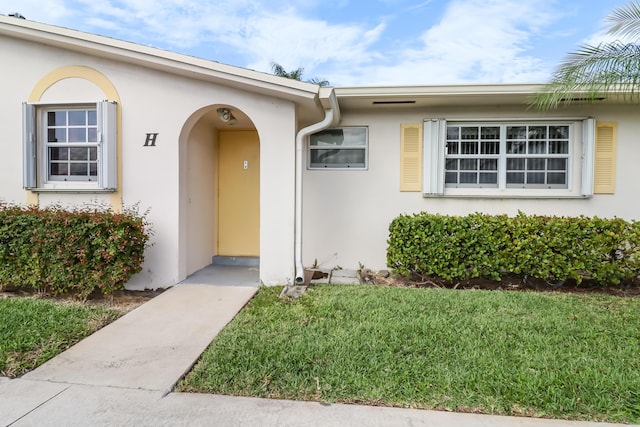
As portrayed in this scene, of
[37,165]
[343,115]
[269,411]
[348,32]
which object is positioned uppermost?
[348,32]

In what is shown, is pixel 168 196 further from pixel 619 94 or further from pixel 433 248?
pixel 619 94

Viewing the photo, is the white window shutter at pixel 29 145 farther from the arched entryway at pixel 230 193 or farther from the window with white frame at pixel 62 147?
the arched entryway at pixel 230 193

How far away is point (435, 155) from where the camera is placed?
618cm

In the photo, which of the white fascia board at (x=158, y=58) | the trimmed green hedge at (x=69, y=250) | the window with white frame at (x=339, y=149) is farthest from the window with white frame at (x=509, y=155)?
the trimmed green hedge at (x=69, y=250)

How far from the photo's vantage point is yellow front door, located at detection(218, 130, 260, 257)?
6.67 metres

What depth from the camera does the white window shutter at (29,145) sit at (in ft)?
17.3

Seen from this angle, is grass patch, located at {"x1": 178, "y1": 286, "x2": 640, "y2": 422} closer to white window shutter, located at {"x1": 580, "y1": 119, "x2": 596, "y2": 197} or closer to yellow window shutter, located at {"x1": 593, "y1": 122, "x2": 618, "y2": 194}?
white window shutter, located at {"x1": 580, "y1": 119, "x2": 596, "y2": 197}

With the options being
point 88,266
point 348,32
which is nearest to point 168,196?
point 88,266

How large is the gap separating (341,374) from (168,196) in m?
3.88

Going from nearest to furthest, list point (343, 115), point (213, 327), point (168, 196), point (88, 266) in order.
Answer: point (213, 327) < point (88, 266) < point (168, 196) < point (343, 115)

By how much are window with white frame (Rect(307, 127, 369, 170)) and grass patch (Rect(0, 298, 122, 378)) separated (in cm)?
415

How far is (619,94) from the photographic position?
5340 mm

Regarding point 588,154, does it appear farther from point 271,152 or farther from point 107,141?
point 107,141

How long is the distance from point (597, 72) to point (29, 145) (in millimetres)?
8351
